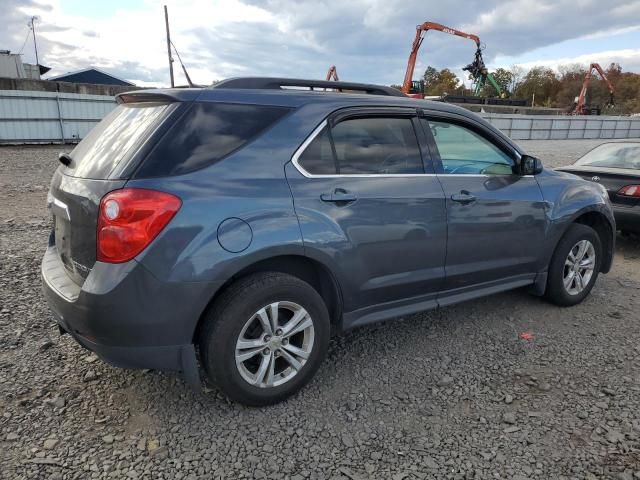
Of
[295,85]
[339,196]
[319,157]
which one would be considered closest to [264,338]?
[339,196]

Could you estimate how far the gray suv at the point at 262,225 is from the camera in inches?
→ 92.6

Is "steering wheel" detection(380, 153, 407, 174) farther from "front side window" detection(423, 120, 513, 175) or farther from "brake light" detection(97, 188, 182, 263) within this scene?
"brake light" detection(97, 188, 182, 263)

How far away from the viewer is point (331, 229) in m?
2.79

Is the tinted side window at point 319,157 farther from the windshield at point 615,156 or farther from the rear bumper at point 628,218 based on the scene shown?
the windshield at point 615,156

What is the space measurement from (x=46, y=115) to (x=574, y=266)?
18.2m

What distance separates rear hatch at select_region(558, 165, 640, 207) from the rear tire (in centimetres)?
190

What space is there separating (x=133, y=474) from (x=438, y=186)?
2.45 meters

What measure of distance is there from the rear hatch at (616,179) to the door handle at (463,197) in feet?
11.9

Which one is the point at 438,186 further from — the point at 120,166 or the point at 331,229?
the point at 120,166

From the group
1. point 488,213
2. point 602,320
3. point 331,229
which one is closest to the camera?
point 331,229

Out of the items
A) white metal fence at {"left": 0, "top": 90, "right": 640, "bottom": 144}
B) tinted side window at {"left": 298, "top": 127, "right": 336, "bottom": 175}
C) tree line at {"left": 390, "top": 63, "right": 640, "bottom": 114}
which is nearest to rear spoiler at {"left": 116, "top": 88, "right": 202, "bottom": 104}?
tinted side window at {"left": 298, "top": 127, "right": 336, "bottom": 175}

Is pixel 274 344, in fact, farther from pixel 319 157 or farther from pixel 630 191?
pixel 630 191

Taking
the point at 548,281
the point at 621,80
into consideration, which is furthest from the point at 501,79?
the point at 548,281

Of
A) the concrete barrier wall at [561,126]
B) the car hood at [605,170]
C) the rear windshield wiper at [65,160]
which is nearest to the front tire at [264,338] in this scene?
the rear windshield wiper at [65,160]
